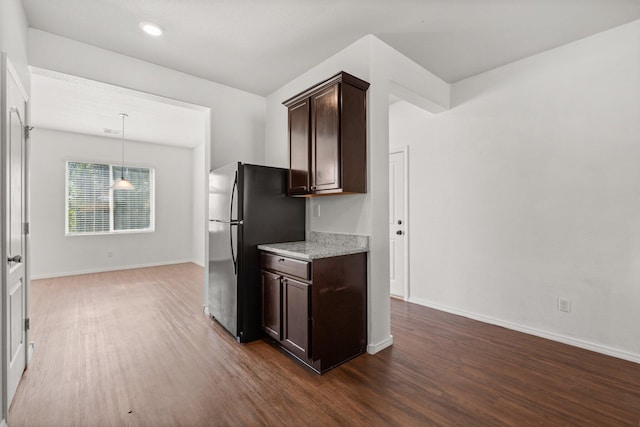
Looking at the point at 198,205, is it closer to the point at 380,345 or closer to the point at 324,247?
the point at 324,247

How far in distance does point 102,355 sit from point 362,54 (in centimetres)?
357

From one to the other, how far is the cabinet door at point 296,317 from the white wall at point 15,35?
2.39 m

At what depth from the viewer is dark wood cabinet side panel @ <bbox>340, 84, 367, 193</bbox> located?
2582 mm

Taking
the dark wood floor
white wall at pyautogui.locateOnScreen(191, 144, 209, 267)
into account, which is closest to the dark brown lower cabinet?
the dark wood floor

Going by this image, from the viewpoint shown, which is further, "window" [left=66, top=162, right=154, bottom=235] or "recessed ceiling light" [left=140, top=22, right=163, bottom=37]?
"window" [left=66, top=162, right=154, bottom=235]

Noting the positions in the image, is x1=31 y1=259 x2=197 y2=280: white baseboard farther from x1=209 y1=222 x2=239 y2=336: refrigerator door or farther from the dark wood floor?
x1=209 y1=222 x2=239 y2=336: refrigerator door

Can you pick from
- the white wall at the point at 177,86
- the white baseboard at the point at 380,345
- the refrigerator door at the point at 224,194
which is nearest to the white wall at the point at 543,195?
the white baseboard at the point at 380,345

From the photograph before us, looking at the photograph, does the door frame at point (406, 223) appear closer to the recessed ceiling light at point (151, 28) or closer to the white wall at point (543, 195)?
the white wall at point (543, 195)

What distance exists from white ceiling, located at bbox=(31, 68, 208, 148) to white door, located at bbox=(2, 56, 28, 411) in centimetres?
110

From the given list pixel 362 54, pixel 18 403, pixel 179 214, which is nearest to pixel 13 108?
pixel 18 403

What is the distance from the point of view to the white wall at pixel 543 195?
2.59 metres

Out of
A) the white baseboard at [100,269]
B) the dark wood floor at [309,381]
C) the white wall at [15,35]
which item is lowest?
the dark wood floor at [309,381]

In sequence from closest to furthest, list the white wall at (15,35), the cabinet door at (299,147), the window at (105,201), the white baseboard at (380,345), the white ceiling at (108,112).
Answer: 1. the white wall at (15,35)
2. the white baseboard at (380,345)
3. the cabinet door at (299,147)
4. the white ceiling at (108,112)
5. the window at (105,201)

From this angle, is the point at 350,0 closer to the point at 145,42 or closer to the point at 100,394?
the point at 145,42
